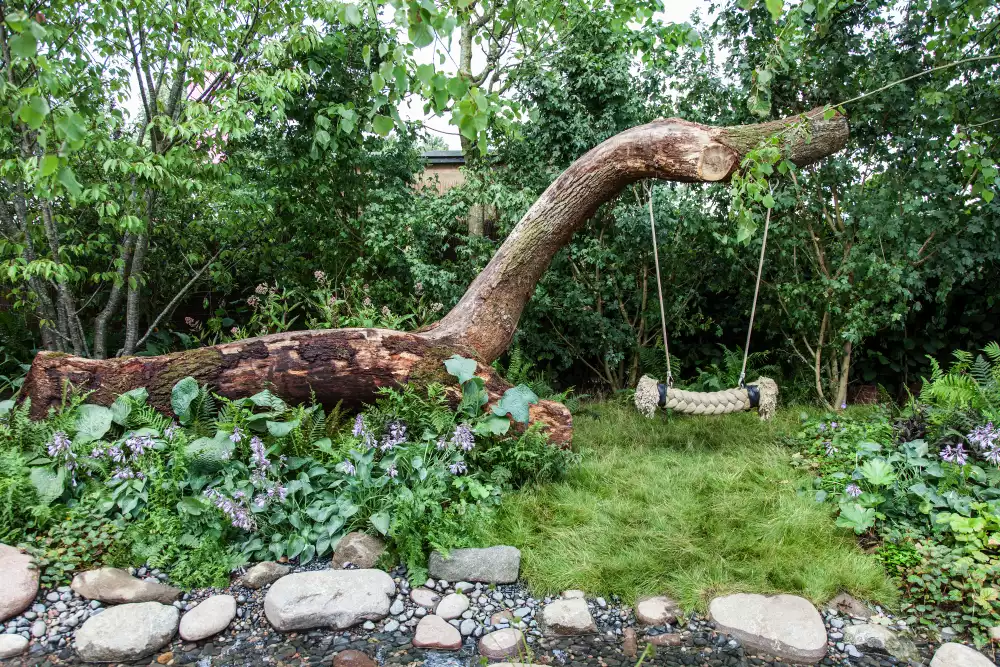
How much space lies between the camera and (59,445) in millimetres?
3355

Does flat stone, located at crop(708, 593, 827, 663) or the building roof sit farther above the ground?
the building roof

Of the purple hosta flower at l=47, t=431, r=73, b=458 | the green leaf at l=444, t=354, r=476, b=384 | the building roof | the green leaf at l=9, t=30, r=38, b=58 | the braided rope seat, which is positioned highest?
the building roof

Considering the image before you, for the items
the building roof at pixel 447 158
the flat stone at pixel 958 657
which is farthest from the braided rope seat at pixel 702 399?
the building roof at pixel 447 158

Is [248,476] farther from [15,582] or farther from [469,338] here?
[469,338]

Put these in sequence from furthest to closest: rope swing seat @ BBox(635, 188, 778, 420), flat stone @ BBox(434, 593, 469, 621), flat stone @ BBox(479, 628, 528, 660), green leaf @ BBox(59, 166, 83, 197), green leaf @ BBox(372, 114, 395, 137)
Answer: rope swing seat @ BBox(635, 188, 778, 420) < flat stone @ BBox(434, 593, 469, 621) < flat stone @ BBox(479, 628, 528, 660) < green leaf @ BBox(372, 114, 395, 137) < green leaf @ BBox(59, 166, 83, 197)

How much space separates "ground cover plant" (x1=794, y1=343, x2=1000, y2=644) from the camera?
110 inches

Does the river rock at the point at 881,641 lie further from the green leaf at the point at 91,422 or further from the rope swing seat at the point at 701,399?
the green leaf at the point at 91,422

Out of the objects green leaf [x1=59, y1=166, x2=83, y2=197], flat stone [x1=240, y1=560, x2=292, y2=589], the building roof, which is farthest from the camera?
the building roof

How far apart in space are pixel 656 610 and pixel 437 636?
3.13 ft

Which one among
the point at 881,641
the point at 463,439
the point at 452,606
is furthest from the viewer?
the point at 463,439

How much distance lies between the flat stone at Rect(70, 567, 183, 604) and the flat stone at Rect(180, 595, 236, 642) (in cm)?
19

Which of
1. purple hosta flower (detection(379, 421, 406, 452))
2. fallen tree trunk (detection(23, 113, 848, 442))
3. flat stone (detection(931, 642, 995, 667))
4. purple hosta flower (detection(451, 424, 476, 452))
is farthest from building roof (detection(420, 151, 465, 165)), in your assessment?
flat stone (detection(931, 642, 995, 667))

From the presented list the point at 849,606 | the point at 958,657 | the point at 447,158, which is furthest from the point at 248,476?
the point at 447,158

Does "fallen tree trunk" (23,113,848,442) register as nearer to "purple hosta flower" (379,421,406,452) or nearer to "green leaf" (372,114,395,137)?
"purple hosta flower" (379,421,406,452)
